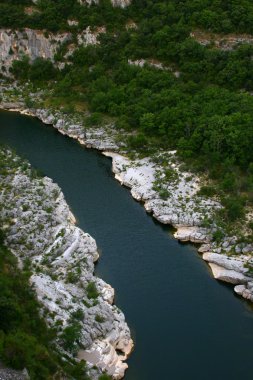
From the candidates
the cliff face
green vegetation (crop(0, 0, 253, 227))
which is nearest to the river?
green vegetation (crop(0, 0, 253, 227))

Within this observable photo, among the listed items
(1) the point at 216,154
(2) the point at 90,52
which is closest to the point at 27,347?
(1) the point at 216,154

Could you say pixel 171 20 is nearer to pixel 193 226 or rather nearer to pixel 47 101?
pixel 47 101

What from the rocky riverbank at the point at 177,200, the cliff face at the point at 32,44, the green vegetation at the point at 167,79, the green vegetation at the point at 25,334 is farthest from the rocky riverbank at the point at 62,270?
the cliff face at the point at 32,44

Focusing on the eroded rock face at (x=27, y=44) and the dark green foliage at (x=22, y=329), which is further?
the eroded rock face at (x=27, y=44)

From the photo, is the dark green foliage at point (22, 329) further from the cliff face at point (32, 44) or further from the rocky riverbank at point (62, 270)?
the cliff face at point (32, 44)

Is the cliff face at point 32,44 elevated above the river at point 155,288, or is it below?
above

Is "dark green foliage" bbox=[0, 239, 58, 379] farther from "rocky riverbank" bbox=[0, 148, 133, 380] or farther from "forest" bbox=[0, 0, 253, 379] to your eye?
"forest" bbox=[0, 0, 253, 379]

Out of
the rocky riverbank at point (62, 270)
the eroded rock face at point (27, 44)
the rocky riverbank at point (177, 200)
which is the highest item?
the eroded rock face at point (27, 44)
